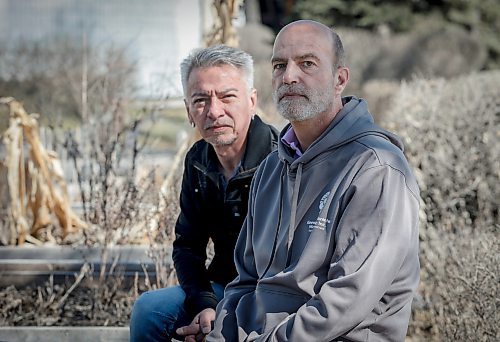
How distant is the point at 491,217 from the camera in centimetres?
573

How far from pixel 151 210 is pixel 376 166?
2.69 metres

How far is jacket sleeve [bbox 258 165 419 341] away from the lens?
2.43 m

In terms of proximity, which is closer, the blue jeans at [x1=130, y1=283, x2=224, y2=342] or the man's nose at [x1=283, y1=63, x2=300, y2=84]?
the man's nose at [x1=283, y1=63, x2=300, y2=84]

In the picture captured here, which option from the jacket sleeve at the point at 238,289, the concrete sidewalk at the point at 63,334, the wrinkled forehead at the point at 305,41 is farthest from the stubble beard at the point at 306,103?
the concrete sidewalk at the point at 63,334

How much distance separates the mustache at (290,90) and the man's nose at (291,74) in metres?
0.01

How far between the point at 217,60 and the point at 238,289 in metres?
0.85

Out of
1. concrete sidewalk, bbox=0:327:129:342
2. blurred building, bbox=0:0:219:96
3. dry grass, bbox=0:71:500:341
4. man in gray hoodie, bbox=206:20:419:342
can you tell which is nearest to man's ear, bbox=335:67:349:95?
man in gray hoodie, bbox=206:20:419:342

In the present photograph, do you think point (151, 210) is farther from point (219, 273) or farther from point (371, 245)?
point (371, 245)

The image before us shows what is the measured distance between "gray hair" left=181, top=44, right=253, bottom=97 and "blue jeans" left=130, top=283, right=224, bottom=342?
2.55 ft

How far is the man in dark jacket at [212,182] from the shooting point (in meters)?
3.28

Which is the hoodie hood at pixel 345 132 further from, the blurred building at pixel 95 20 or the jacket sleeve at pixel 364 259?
the blurred building at pixel 95 20

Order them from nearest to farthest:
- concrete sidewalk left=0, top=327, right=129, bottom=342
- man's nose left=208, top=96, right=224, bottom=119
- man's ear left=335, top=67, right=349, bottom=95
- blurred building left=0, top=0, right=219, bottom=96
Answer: man's ear left=335, top=67, right=349, bottom=95 → man's nose left=208, top=96, right=224, bottom=119 → concrete sidewalk left=0, top=327, right=129, bottom=342 → blurred building left=0, top=0, right=219, bottom=96

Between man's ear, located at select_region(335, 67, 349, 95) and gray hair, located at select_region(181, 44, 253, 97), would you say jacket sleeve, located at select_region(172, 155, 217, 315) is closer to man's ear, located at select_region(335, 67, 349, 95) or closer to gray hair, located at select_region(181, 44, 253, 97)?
gray hair, located at select_region(181, 44, 253, 97)

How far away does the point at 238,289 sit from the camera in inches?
117
